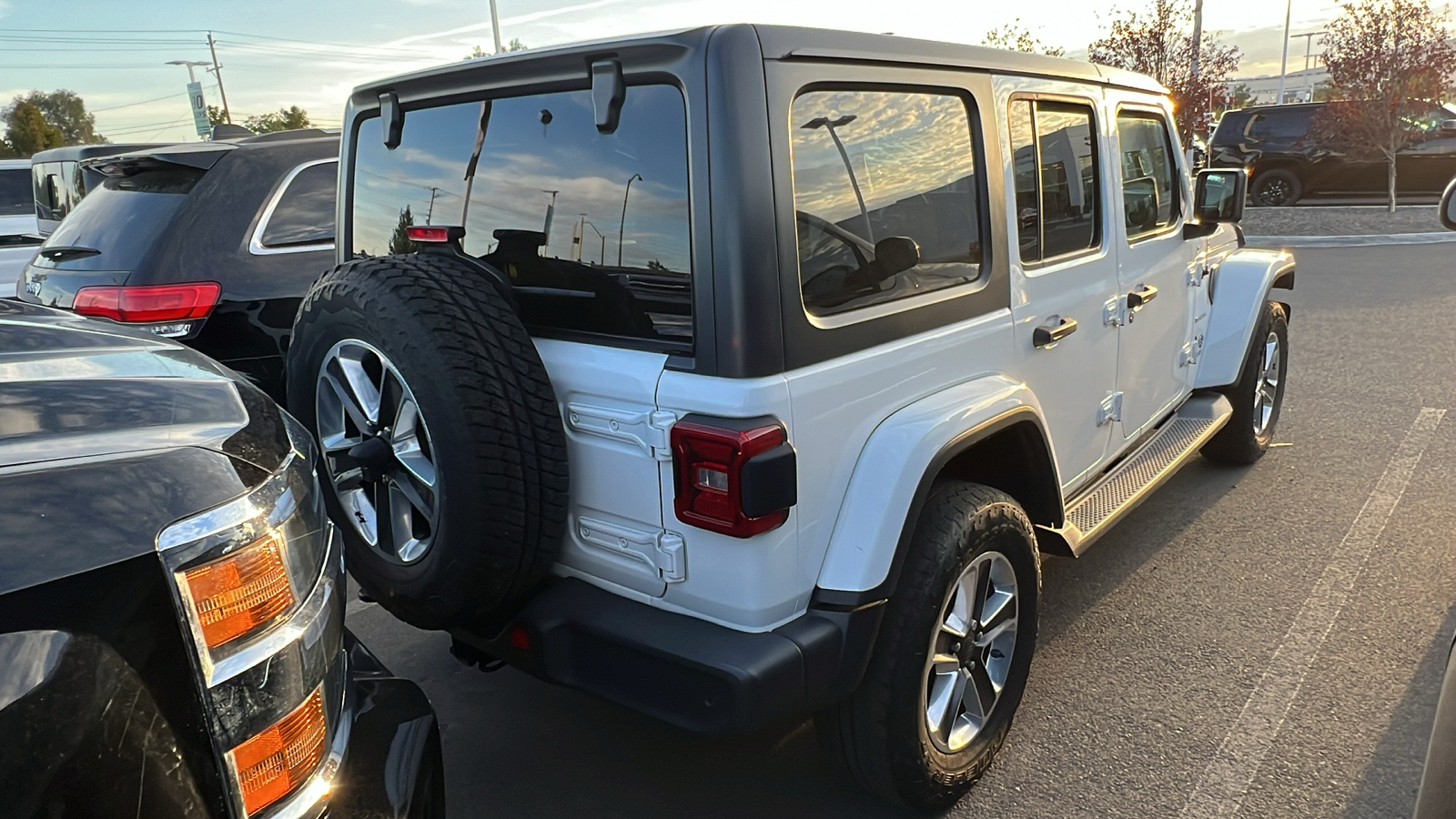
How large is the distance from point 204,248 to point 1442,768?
4855 millimetres

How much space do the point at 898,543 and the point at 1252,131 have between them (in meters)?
18.6

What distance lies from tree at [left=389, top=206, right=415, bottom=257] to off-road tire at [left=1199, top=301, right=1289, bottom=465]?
3.82 m

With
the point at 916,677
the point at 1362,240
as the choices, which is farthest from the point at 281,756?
the point at 1362,240

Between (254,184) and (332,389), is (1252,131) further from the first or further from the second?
(332,389)

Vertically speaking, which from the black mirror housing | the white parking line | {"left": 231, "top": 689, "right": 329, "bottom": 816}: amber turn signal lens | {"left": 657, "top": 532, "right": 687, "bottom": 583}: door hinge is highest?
the black mirror housing

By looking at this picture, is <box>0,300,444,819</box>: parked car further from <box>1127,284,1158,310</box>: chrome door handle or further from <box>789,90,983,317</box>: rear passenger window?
<box>1127,284,1158,310</box>: chrome door handle

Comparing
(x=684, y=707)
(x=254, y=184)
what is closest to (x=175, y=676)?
(x=684, y=707)

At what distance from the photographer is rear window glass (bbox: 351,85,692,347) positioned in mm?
2230

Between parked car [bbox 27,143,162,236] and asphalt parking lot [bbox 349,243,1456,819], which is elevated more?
parked car [bbox 27,143,162,236]

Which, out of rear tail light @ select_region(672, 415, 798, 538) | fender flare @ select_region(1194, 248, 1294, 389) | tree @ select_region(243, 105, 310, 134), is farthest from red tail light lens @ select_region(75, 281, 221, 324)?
tree @ select_region(243, 105, 310, 134)

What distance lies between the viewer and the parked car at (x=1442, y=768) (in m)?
1.59

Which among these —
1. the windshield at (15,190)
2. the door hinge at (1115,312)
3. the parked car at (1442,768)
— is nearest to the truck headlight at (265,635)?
the parked car at (1442,768)

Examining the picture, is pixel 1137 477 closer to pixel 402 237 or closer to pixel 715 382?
pixel 715 382

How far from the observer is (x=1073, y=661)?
340 cm
